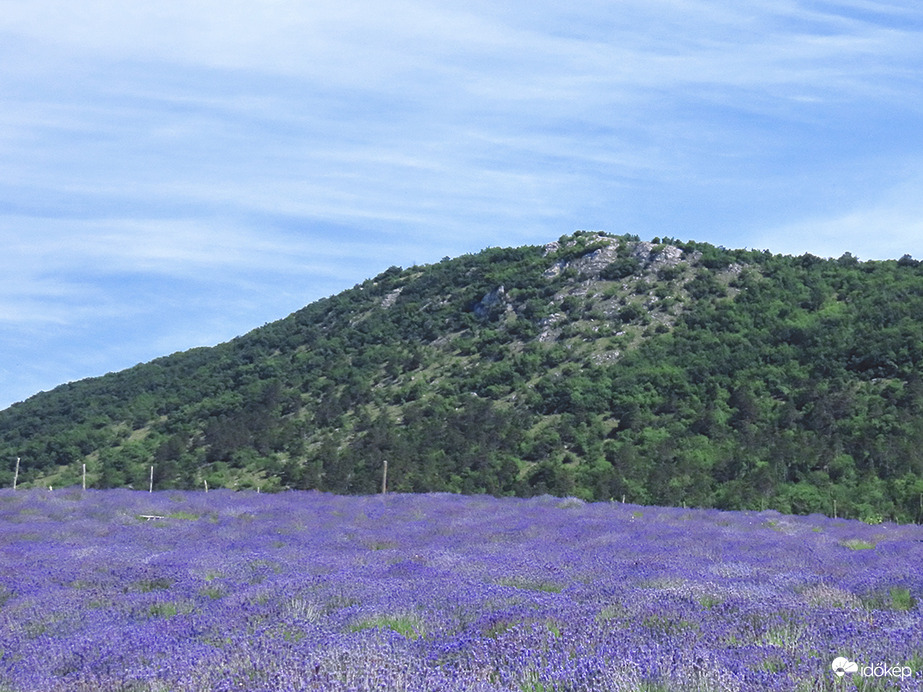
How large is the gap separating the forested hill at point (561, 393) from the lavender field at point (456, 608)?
1669cm

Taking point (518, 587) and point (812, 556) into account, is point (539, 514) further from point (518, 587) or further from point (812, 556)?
point (518, 587)

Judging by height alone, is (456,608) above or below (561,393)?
below

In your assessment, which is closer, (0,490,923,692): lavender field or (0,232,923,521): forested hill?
(0,490,923,692): lavender field

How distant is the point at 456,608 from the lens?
24.7 feet

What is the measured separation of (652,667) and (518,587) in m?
4.55

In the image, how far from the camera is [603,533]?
50.6 ft

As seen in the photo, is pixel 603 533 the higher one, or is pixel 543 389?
pixel 543 389

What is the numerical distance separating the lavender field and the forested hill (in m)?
16.7

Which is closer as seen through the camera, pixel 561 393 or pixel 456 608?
pixel 456 608

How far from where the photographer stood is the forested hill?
38.7 metres

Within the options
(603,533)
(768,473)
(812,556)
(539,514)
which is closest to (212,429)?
(768,473)

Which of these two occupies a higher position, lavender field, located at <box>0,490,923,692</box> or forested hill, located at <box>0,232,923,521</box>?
forested hill, located at <box>0,232,923,521</box>

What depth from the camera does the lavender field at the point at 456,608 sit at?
16.5 ft

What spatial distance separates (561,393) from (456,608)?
46706 millimetres
